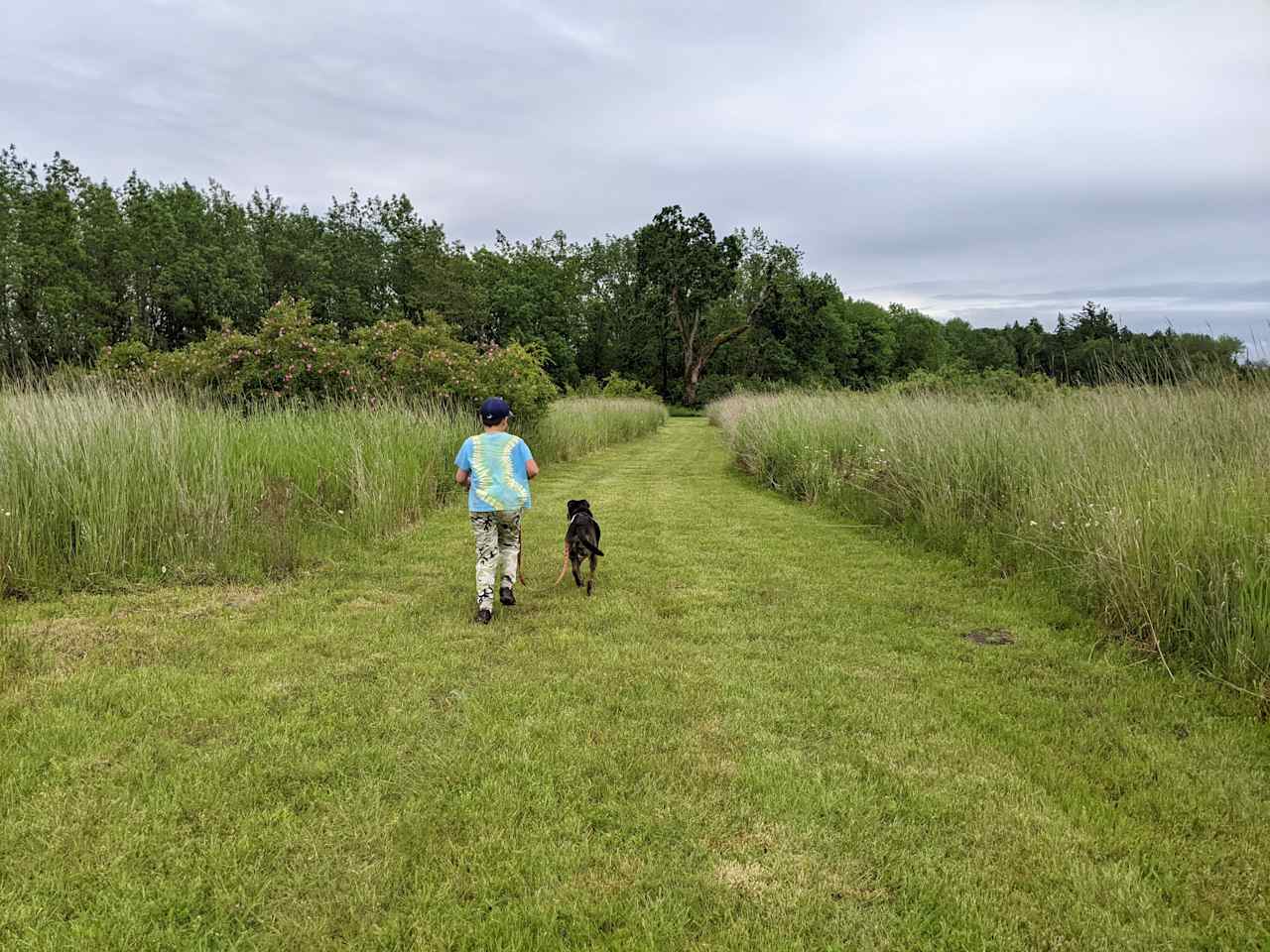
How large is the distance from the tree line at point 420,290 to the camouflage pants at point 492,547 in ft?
36.8

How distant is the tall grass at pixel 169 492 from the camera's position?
5660mm

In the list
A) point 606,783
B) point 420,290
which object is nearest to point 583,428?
point 606,783

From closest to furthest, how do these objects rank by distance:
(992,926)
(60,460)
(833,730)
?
(992,926)
(833,730)
(60,460)

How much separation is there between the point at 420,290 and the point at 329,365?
144ft

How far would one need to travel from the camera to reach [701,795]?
288cm

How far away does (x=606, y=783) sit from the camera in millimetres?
2945

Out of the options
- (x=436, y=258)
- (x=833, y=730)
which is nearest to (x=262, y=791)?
(x=833, y=730)

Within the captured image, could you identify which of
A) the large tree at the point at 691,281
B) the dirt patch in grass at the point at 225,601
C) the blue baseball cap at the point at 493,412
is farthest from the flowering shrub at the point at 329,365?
the large tree at the point at 691,281

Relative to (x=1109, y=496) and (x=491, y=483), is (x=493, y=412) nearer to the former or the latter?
(x=491, y=483)

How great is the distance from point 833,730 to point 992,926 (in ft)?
4.34

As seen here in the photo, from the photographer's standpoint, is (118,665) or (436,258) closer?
(118,665)

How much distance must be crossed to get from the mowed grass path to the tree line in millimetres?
10626

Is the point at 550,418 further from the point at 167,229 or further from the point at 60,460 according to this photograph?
the point at 167,229

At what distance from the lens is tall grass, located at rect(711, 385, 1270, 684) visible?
13.7 ft
